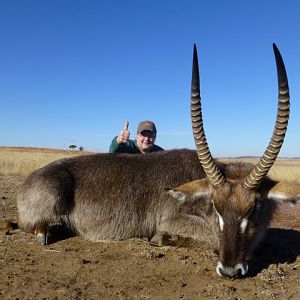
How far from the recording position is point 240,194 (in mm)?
5180

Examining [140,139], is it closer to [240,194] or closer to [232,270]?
[240,194]

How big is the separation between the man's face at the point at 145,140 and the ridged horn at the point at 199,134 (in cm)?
405

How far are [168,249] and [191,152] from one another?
1.79m

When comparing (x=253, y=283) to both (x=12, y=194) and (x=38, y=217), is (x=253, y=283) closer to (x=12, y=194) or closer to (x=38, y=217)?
(x=38, y=217)

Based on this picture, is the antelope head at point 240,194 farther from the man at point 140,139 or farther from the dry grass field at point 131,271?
the man at point 140,139

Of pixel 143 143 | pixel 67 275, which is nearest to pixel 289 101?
pixel 67 275

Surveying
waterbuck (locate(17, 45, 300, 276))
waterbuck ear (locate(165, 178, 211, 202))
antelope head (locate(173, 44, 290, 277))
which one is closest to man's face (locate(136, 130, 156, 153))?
waterbuck (locate(17, 45, 300, 276))

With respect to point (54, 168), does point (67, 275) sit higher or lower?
lower

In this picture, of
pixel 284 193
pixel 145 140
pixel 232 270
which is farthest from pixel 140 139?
pixel 232 270

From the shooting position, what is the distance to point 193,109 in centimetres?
548

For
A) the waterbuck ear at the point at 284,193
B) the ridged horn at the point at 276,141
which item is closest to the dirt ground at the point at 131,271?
the waterbuck ear at the point at 284,193

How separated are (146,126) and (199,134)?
4.05 meters

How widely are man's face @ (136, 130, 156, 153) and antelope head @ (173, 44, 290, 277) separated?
13.1 feet

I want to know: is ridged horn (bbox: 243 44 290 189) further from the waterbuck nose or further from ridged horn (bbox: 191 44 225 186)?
the waterbuck nose
